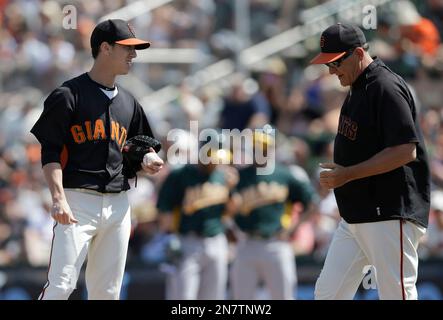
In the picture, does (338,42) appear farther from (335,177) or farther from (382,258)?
(382,258)

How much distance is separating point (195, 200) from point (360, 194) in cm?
448

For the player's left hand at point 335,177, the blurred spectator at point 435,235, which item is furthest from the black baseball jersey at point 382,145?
the blurred spectator at point 435,235

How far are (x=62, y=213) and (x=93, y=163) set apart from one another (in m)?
0.51

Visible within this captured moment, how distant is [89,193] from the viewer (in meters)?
6.68

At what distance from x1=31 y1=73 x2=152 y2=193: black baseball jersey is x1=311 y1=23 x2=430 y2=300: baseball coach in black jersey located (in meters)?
1.42

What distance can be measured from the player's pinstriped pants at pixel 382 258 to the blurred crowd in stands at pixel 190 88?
5.28 metres

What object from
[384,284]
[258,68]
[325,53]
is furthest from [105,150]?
[258,68]

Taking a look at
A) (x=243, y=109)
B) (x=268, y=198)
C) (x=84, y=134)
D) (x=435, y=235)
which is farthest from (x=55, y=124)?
(x=243, y=109)

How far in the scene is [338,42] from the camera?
20.8 feet

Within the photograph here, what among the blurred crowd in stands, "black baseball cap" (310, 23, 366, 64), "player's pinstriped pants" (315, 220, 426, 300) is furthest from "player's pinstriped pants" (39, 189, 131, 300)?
the blurred crowd in stands

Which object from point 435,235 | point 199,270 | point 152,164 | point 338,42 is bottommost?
point 199,270

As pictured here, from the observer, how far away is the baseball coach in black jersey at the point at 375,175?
20.0 feet

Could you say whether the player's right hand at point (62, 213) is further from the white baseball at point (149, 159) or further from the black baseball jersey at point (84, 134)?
the white baseball at point (149, 159)

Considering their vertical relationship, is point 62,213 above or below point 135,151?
below
